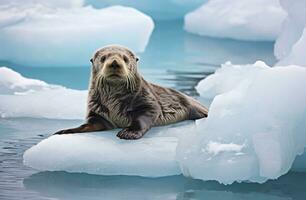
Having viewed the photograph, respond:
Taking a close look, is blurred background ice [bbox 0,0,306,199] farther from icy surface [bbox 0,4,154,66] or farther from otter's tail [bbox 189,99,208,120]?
otter's tail [bbox 189,99,208,120]

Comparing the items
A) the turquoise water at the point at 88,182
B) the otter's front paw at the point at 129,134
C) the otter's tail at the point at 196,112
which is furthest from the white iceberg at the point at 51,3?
the otter's front paw at the point at 129,134

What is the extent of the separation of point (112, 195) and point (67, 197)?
0.63ft

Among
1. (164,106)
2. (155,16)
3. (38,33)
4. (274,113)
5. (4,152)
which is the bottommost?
(155,16)

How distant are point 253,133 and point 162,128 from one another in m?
0.72

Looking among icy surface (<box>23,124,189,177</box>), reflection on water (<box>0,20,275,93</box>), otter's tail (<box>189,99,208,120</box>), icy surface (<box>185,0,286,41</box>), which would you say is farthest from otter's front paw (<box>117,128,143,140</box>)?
icy surface (<box>185,0,286,41</box>)

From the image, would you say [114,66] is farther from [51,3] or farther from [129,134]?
[51,3]

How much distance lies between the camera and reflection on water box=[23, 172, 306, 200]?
11.7 feet

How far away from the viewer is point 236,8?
1202cm

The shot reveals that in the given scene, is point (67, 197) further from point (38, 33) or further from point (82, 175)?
point (38, 33)

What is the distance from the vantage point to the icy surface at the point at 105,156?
3787 mm

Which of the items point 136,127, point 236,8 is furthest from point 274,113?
point 236,8

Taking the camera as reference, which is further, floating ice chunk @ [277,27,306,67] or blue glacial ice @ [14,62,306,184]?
floating ice chunk @ [277,27,306,67]

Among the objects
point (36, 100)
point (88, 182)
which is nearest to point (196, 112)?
point (88, 182)

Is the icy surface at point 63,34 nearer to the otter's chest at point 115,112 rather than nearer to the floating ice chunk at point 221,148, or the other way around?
the otter's chest at point 115,112
